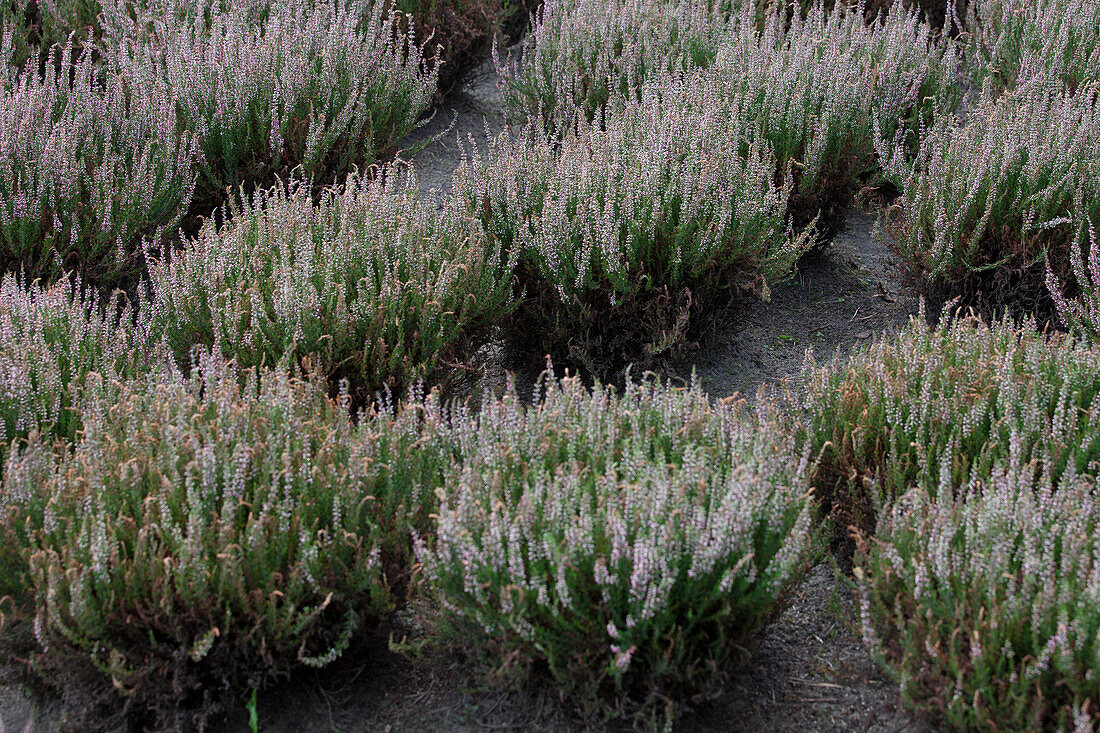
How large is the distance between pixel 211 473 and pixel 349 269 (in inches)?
47.0

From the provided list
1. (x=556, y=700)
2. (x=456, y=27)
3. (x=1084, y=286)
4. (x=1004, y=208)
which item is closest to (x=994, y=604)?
(x=556, y=700)

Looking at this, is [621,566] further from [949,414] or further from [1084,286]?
[1084,286]

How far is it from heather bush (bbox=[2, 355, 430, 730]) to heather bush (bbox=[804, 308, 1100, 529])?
1.27 metres

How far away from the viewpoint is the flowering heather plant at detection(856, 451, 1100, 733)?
198 centimetres

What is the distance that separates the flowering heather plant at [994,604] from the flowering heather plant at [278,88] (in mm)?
3056

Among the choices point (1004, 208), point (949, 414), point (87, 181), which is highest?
point (1004, 208)

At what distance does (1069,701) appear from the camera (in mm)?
2002

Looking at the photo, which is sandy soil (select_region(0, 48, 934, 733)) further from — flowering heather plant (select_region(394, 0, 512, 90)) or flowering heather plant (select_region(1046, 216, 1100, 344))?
flowering heather plant (select_region(394, 0, 512, 90))

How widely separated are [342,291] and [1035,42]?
13.9 ft

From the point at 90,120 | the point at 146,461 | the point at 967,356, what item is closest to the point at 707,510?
the point at 967,356

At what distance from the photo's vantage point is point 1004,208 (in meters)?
3.91

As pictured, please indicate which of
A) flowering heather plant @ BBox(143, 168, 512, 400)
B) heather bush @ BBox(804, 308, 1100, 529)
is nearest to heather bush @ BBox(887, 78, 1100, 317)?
heather bush @ BBox(804, 308, 1100, 529)

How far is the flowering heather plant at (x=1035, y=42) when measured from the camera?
5.05 meters

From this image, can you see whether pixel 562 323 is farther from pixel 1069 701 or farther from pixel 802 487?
pixel 1069 701
